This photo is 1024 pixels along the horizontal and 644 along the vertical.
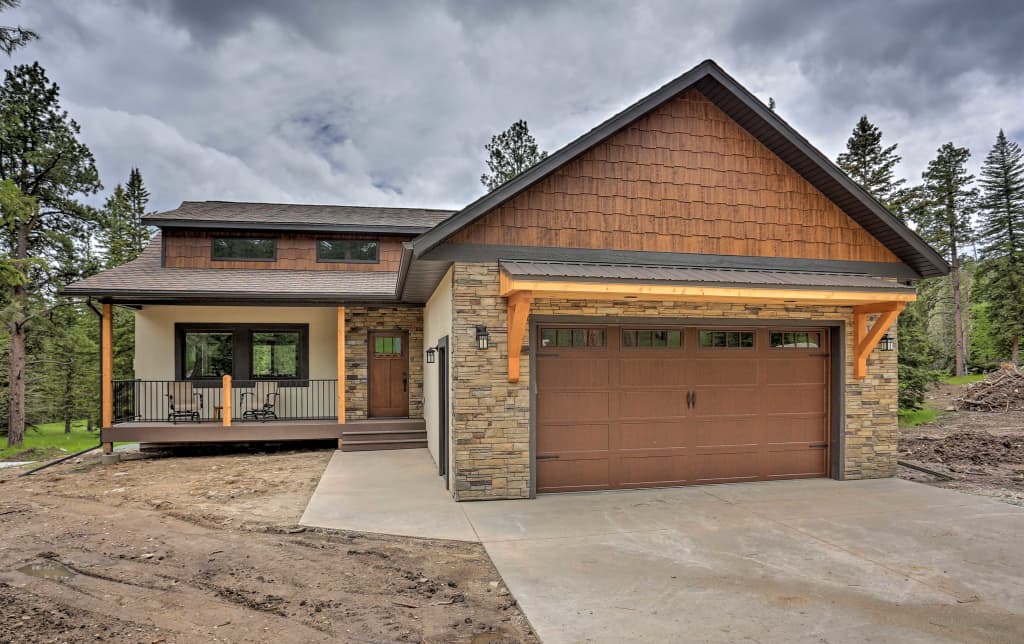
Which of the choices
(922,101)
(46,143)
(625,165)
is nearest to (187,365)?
(46,143)

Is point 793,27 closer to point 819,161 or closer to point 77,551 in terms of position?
point 819,161

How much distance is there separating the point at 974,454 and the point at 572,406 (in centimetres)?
818

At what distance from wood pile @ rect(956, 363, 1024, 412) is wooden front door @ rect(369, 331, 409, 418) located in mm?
18107

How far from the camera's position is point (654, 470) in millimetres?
7836

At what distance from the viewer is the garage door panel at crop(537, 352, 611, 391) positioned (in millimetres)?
7531

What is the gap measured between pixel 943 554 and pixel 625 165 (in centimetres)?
558

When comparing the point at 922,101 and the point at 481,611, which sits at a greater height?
the point at 922,101

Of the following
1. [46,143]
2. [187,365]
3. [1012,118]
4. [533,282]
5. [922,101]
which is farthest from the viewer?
[1012,118]

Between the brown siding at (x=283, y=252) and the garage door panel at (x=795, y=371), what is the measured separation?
905cm

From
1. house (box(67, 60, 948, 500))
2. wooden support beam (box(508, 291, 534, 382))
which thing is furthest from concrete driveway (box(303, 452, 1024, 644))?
wooden support beam (box(508, 291, 534, 382))

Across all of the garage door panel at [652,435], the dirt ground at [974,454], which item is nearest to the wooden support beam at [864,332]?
the dirt ground at [974,454]

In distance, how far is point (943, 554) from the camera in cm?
521

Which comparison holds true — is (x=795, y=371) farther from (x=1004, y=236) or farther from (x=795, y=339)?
(x=1004, y=236)

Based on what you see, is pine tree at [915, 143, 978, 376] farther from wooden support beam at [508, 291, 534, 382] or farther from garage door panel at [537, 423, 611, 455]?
wooden support beam at [508, 291, 534, 382]
